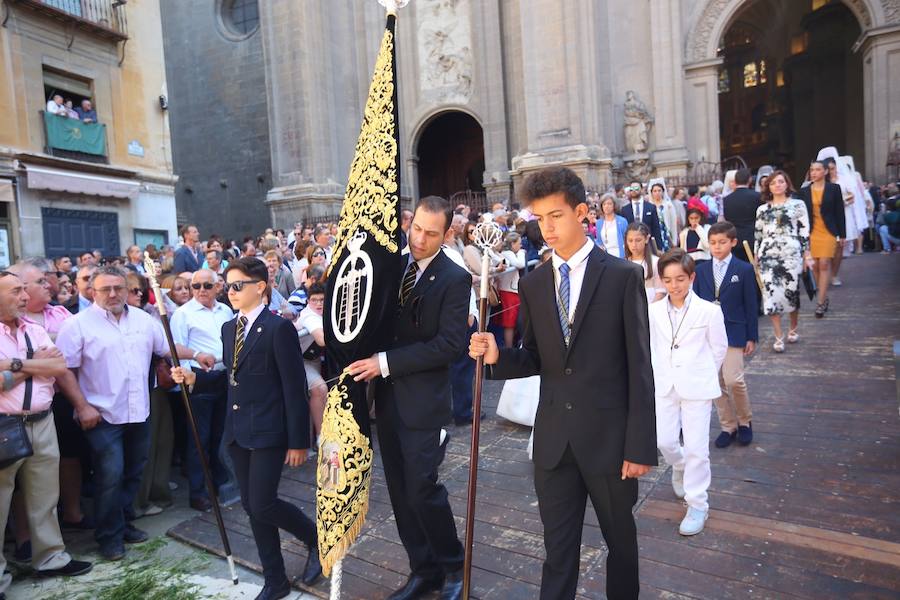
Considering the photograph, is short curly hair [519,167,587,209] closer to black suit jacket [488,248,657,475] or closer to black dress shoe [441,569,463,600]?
black suit jacket [488,248,657,475]

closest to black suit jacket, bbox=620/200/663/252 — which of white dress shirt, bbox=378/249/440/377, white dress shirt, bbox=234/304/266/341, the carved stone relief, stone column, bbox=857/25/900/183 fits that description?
white dress shirt, bbox=378/249/440/377

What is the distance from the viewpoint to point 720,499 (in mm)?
4117

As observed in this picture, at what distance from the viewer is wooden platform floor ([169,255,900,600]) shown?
3246 mm

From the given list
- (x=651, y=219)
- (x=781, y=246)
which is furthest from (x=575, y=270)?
(x=651, y=219)

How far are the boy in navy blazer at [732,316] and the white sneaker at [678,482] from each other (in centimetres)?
94

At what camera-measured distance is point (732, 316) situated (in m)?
5.24

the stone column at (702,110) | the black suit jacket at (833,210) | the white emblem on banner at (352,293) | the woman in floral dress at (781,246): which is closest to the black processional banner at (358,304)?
the white emblem on banner at (352,293)

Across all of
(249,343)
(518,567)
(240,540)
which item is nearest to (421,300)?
(249,343)

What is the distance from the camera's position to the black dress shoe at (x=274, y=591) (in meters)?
3.43

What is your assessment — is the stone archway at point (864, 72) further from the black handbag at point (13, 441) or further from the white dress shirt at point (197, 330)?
the black handbag at point (13, 441)

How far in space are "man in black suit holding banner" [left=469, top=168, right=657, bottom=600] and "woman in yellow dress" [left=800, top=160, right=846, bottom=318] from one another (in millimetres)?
6506

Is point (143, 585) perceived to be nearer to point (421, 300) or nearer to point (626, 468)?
point (421, 300)

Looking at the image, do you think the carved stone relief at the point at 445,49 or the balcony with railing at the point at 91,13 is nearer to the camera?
the balcony with railing at the point at 91,13

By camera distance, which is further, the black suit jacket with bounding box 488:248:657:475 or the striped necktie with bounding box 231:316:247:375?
the striped necktie with bounding box 231:316:247:375
